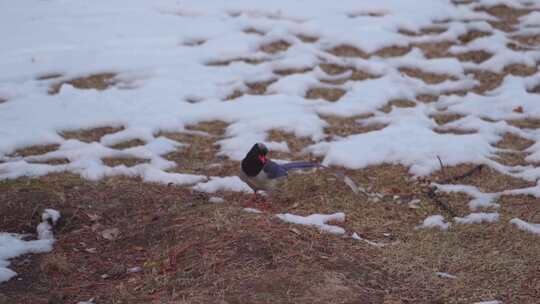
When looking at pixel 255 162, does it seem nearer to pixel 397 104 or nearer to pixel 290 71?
pixel 397 104

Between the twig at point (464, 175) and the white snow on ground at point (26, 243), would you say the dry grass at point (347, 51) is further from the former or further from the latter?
the white snow on ground at point (26, 243)

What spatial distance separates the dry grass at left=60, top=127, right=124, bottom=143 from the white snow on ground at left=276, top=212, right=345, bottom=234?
245 cm

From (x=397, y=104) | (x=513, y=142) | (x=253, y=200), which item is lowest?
(x=513, y=142)

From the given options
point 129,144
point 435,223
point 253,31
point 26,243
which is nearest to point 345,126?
point 435,223

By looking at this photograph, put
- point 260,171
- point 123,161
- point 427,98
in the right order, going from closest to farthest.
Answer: point 260,171 < point 123,161 < point 427,98

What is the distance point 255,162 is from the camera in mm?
4797

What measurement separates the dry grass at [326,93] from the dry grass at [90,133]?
2.22 meters

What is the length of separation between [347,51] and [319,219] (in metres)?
4.29

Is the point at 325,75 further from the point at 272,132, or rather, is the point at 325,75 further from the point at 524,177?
the point at 524,177

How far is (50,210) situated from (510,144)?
13.8 ft

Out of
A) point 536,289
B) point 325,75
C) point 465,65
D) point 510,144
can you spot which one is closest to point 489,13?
point 465,65

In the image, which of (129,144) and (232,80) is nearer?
(129,144)

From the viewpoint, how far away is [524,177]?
17.5ft

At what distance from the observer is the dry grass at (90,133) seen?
6.11 m
